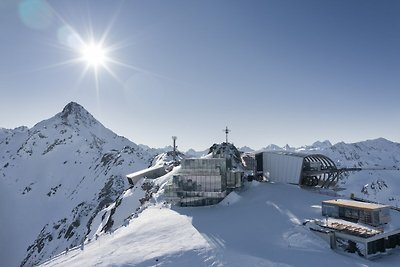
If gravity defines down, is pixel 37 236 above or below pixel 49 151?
below

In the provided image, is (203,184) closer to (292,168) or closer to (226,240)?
(292,168)

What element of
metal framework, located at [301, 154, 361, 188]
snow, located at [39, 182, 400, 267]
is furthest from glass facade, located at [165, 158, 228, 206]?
metal framework, located at [301, 154, 361, 188]

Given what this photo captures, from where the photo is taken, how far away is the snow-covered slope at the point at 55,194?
111 m

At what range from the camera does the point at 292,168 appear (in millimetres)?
51781

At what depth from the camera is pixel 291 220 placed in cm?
3453

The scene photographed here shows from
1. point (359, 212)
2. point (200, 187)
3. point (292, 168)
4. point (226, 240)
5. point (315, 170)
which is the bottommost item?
point (226, 240)

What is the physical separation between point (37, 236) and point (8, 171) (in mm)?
87817

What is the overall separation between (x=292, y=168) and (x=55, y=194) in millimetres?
128815

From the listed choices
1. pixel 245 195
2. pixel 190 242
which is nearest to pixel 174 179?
pixel 245 195

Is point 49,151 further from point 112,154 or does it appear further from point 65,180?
→ point 112,154

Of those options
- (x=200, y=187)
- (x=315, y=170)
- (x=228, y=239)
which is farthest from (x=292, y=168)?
(x=228, y=239)

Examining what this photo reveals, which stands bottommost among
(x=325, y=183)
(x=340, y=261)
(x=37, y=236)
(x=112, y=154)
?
(x=37, y=236)

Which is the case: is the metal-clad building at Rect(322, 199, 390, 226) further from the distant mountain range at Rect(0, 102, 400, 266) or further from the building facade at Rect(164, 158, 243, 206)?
the distant mountain range at Rect(0, 102, 400, 266)

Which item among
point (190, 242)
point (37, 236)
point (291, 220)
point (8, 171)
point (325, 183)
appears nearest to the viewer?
point (190, 242)
